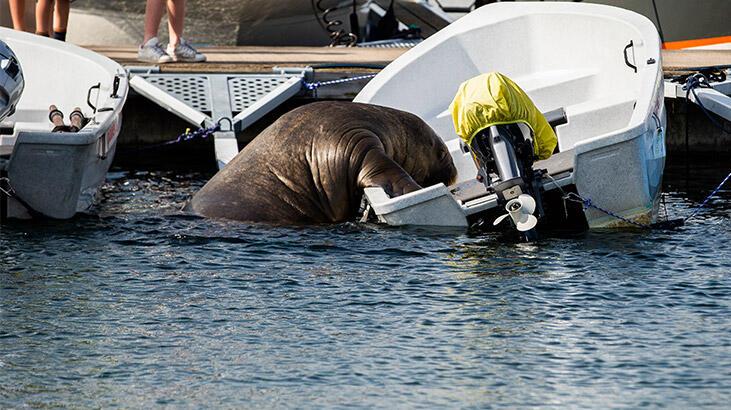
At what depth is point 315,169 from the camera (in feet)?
30.3

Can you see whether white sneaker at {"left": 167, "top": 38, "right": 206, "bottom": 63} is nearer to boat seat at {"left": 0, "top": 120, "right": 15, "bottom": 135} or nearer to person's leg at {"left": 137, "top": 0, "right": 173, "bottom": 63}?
person's leg at {"left": 137, "top": 0, "right": 173, "bottom": 63}

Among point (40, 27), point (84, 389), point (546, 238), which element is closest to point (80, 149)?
point (546, 238)

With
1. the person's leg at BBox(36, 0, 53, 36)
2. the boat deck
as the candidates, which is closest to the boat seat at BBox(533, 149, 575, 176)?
the boat deck

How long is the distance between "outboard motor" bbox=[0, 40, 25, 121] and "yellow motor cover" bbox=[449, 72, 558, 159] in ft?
8.29

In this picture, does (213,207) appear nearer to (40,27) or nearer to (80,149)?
(80,149)

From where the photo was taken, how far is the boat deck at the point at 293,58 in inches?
501

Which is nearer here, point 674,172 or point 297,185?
point 297,185

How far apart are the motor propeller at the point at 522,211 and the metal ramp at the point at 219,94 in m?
3.72

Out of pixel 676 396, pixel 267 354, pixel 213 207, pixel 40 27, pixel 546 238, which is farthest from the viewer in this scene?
pixel 40 27

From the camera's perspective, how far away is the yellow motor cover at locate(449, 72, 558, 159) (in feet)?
26.6

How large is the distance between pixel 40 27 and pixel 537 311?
7.36 meters

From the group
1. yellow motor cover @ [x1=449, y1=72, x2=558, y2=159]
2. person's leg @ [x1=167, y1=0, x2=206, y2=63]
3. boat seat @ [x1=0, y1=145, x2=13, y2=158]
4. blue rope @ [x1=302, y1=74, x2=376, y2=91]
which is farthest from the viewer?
person's leg @ [x1=167, y1=0, x2=206, y2=63]

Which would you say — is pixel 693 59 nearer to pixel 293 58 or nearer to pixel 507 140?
pixel 293 58

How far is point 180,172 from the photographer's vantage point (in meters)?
12.1
